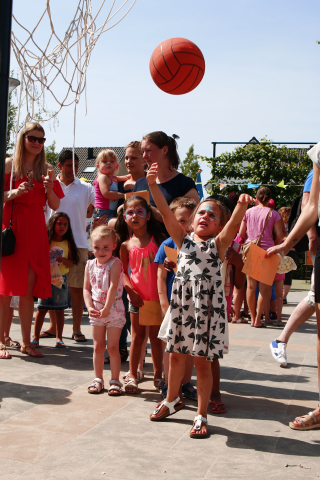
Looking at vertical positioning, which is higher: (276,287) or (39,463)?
(276,287)

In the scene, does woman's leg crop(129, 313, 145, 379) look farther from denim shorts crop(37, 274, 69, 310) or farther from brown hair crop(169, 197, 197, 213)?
denim shorts crop(37, 274, 69, 310)

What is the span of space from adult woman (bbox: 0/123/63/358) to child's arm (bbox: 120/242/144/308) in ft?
3.99

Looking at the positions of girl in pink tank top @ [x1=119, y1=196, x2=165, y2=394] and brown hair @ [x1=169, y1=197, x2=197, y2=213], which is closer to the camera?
brown hair @ [x1=169, y1=197, x2=197, y2=213]

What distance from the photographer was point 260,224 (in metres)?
8.34

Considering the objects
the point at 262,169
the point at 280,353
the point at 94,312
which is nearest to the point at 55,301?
the point at 94,312

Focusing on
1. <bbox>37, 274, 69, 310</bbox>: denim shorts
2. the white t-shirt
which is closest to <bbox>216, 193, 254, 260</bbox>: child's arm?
<bbox>37, 274, 69, 310</bbox>: denim shorts

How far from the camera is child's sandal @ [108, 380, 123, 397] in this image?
13.8 feet

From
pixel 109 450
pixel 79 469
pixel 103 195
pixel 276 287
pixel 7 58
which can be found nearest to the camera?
pixel 7 58

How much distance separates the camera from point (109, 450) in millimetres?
3035

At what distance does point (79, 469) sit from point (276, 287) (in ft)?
21.9

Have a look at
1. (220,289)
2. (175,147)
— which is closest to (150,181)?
(220,289)

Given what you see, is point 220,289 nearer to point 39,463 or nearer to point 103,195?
point 39,463

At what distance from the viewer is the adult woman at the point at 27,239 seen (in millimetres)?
5414

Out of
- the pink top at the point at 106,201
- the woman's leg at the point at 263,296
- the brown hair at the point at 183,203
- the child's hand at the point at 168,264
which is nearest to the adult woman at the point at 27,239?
the pink top at the point at 106,201
